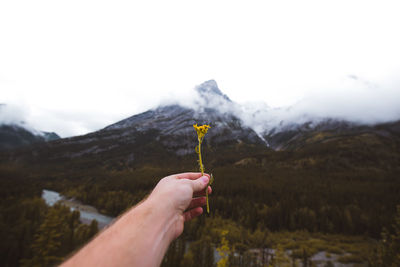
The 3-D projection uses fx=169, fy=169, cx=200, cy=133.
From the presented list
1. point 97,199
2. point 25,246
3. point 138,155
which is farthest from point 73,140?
point 25,246

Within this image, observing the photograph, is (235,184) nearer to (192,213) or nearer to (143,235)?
(192,213)

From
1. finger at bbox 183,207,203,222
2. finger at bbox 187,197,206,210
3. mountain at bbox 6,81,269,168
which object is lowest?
finger at bbox 183,207,203,222

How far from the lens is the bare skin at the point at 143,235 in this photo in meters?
1.06

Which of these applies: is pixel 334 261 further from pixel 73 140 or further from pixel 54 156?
pixel 73 140

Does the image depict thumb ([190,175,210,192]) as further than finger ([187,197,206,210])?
No

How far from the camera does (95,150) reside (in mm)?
163500

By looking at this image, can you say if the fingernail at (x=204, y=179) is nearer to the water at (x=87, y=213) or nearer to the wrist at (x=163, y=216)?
the wrist at (x=163, y=216)

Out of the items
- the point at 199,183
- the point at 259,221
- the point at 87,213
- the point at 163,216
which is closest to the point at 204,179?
the point at 199,183

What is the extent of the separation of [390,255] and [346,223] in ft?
140

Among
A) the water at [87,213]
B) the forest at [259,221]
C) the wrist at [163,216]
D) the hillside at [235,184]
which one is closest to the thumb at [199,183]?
the wrist at [163,216]

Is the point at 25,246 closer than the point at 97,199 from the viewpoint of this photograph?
Yes

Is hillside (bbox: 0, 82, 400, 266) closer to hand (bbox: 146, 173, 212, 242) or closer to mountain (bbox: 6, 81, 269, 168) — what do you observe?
mountain (bbox: 6, 81, 269, 168)

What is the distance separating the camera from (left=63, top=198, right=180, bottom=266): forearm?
3.43 feet

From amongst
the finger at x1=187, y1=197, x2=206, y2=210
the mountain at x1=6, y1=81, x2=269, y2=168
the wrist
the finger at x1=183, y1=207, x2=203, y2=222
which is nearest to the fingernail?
the finger at x1=187, y1=197, x2=206, y2=210
